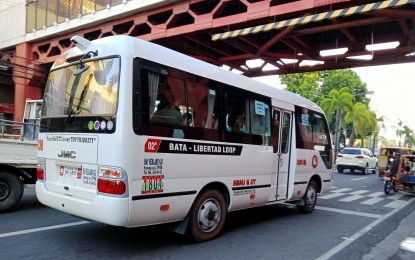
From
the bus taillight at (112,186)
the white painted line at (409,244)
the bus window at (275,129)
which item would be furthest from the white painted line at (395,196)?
the bus taillight at (112,186)

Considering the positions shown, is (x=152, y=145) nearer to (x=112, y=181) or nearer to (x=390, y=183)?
(x=112, y=181)

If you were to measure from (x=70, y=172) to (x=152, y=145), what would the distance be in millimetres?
1271

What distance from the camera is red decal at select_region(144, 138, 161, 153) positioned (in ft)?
15.2

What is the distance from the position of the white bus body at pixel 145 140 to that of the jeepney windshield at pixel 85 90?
1 cm

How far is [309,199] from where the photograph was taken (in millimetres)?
8766

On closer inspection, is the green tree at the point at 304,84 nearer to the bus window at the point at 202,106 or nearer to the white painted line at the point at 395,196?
the white painted line at the point at 395,196

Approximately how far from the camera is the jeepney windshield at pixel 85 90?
185 inches

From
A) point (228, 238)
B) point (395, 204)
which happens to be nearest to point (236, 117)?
point (228, 238)

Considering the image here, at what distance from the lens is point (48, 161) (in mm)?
5410

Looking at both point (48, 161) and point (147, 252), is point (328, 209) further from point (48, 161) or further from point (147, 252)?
point (48, 161)

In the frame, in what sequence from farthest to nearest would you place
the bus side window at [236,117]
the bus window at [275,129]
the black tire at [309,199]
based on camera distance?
1. the black tire at [309,199]
2. the bus window at [275,129]
3. the bus side window at [236,117]

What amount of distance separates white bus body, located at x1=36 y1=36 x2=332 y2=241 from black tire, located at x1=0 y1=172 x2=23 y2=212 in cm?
203

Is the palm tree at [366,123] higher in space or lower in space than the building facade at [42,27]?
lower

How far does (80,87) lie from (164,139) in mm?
1420
